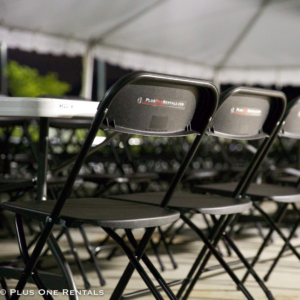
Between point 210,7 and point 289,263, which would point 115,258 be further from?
point 210,7

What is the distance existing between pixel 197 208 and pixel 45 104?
60 cm

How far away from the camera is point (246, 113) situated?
1.55 meters

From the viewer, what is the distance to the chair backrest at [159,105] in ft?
3.58

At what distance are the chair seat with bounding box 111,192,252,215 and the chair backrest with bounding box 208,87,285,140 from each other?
25cm

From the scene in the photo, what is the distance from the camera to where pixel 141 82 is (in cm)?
110

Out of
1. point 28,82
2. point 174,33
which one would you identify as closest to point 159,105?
point 174,33

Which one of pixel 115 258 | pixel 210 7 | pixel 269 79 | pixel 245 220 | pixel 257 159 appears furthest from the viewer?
pixel 269 79

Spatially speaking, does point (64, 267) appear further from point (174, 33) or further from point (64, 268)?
point (174, 33)

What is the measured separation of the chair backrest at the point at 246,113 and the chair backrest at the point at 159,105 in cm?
16

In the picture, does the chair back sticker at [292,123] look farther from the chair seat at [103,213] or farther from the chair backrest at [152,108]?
the chair seat at [103,213]

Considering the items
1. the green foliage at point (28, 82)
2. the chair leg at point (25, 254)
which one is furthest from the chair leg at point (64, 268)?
the green foliage at point (28, 82)

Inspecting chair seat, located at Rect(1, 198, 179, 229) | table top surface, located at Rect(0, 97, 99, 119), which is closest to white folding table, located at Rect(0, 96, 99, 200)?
table top surface, located at Rect(0, 97, 99, 119)

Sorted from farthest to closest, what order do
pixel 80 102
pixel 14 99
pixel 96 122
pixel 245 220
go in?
pixel 245 220 → pixel 80 102 → pixel 14 99 → pixel 96 122

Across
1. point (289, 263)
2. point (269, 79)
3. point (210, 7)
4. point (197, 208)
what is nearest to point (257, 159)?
point (197, 208)
